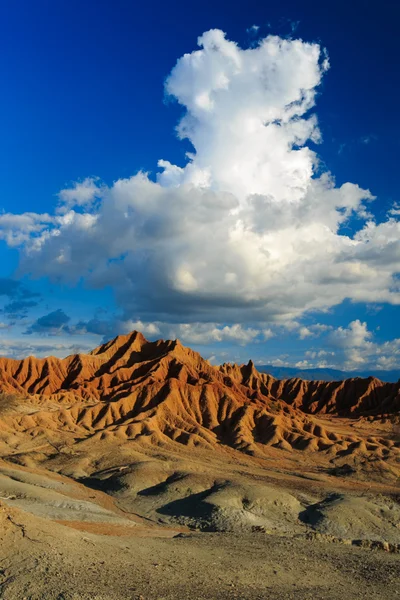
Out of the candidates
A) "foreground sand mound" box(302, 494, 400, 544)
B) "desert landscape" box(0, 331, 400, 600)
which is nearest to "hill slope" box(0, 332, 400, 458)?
"desert landscape" box(0, 331, 400, 600)

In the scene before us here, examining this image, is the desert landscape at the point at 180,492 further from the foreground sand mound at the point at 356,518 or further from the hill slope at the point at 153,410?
the hill slope at the point at 153,410

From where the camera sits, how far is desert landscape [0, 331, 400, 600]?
3262 cm

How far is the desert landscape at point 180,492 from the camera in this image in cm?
3262

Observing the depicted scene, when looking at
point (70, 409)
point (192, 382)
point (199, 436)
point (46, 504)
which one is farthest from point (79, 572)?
point (192, 382)

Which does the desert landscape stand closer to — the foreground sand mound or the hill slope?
the foreground sand mound

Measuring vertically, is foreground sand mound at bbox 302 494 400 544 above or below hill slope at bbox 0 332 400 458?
below

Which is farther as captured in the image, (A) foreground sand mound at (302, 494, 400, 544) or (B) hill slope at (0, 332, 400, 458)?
(B) hill slope at (0, 332, 400, 458)

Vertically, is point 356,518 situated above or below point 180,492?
above

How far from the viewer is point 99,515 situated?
5834cm

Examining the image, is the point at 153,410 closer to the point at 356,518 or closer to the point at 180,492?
the point at 180,492

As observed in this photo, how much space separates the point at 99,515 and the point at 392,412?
163505mm

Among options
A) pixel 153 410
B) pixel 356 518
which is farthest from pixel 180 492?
pixel 153 410

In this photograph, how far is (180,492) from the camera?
2810 inches

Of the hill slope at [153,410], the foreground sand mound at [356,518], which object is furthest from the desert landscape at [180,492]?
the hill slope at [153,410]
